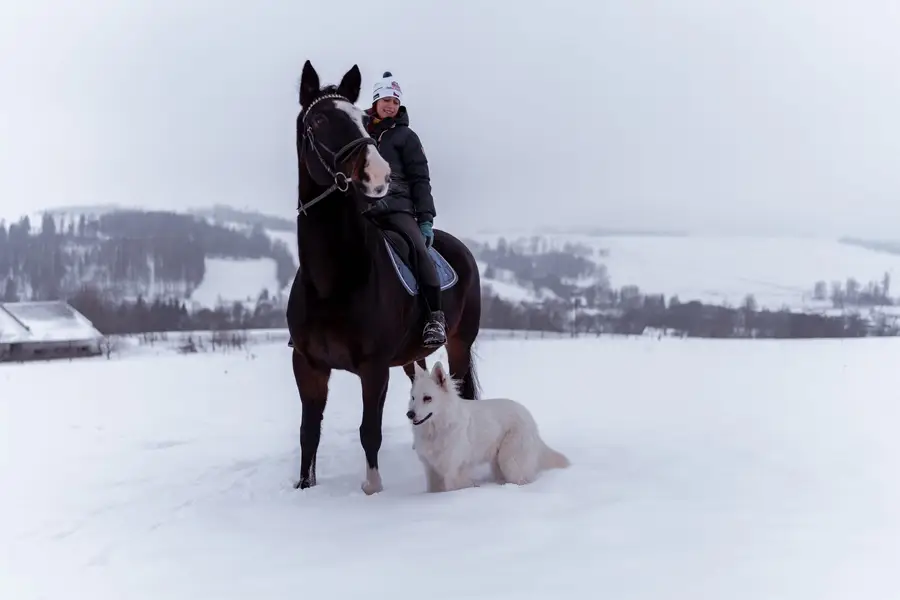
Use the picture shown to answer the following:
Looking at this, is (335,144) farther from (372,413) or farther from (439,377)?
(372,413)

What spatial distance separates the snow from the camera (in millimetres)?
100125

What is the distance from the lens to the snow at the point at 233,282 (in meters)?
100

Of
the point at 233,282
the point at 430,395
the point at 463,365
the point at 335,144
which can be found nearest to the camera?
the point at 335,144

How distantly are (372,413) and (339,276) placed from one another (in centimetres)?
120

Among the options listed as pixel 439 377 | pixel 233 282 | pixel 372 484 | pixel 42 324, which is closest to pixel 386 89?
pixel 439 377

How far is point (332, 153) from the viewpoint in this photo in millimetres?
Answer: 4664

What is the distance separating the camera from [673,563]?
128 inches

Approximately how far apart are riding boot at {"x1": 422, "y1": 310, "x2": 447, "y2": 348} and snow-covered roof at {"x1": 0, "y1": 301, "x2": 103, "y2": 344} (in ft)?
160

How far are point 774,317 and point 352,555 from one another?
91.0 m

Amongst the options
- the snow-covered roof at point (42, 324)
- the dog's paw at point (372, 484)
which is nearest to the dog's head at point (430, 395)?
the dog's paw at point (372, 484)

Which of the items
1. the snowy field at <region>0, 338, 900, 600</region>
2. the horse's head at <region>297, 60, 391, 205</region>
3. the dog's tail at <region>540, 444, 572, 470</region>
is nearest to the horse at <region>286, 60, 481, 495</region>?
the horse's head at <region>297, 60, 391, 205</region>

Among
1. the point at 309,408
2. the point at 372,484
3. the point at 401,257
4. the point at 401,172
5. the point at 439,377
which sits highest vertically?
the point at 401,172

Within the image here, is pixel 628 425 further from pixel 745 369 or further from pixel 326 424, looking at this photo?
pixel 745 369

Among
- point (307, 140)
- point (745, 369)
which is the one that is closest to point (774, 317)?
point (745, 369)
